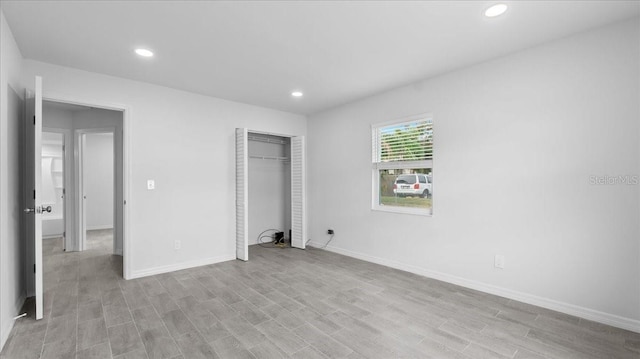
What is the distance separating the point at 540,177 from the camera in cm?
269

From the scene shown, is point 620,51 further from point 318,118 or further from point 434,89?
point 318,118

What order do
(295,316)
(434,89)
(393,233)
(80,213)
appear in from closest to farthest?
(295,316) → (434,89) → (393,233) → (80,213)

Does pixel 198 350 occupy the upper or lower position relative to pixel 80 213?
lower

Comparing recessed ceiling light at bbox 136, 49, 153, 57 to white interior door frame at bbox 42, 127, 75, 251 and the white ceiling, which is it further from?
white interior door frame at bbox 42, 127, 75, 251

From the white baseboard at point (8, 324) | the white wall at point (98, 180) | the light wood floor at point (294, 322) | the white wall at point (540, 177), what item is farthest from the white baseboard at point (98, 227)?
the white wall at point (540, 177)

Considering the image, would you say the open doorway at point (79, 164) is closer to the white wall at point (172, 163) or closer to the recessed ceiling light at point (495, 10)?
the white wall at point (172, 163)

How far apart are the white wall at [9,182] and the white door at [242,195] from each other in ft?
7.61

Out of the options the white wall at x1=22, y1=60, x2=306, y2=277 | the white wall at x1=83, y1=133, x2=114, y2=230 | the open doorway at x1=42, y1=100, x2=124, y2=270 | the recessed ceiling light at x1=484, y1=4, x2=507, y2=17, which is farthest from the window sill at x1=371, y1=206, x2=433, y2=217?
the white wall at x1=83, y1=133, x2=114, y2=230

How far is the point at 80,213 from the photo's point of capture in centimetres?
501

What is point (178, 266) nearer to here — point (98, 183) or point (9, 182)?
point (9, 182)

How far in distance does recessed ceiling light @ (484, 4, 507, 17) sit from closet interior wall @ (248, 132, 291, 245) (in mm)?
4030

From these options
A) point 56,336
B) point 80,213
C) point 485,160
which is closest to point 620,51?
point 485,160

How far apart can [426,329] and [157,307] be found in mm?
2464

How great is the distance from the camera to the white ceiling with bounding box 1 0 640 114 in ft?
6.89
